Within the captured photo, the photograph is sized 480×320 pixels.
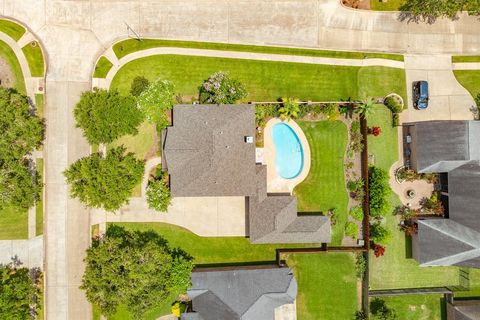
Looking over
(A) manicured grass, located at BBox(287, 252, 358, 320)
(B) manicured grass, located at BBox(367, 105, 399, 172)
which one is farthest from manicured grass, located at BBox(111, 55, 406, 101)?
(A) manicured grass, located at BBox(287, 252, 358, 320)

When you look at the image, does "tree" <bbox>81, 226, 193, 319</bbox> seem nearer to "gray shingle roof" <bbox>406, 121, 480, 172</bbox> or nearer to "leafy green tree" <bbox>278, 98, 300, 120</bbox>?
"leafy green tree" <bbox>278, 98, 300, 120</bbox>

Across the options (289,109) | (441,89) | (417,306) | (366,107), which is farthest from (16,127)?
(417,306)

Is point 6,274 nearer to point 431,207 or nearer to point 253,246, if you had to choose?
point 253,246

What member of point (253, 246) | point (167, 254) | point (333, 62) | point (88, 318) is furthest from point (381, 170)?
point (88, 318)

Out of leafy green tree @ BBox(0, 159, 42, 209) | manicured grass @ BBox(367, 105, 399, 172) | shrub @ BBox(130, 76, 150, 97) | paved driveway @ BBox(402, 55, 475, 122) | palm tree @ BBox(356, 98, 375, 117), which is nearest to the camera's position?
leafy green tree @ BBox(0, 159, 42, 209)

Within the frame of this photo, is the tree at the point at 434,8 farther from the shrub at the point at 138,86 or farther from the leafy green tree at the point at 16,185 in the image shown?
the leafy green tree at the point at 16,185

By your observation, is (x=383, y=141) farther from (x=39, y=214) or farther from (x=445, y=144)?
(x=39, y=214)

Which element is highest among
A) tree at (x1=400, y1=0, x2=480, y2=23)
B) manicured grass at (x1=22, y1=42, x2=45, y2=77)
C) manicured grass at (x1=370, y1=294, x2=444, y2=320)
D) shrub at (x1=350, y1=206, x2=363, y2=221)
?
tree at (x1=400, y1=0, x2=480, y2=23)
